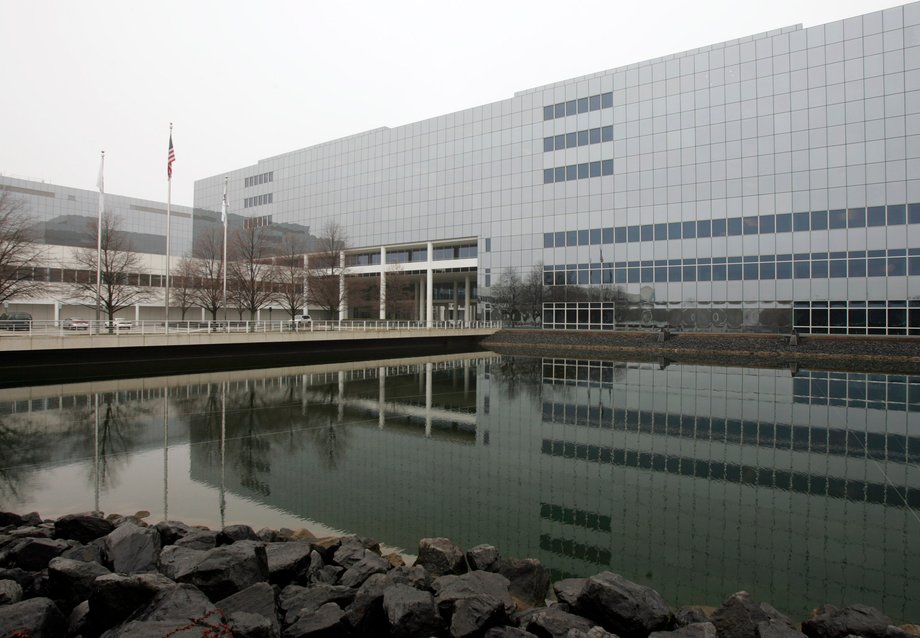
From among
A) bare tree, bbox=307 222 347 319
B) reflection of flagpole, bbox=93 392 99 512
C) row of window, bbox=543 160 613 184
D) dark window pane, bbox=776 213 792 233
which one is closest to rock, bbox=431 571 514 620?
reflection of flagpole, bbox=93 392 99 512

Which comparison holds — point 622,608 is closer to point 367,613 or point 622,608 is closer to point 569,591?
point 569,591

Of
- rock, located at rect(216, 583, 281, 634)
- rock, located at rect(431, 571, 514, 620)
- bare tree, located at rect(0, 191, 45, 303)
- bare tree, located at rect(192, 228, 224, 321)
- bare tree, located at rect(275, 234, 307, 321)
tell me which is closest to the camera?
rock, located at rect(216, 583, 281, 634)

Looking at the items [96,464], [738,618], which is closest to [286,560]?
[738,618]

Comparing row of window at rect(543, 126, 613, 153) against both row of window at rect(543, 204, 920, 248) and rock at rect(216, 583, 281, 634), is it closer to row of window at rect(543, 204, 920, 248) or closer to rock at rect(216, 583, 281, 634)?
row of window at rect(543, 204, 920, 248)

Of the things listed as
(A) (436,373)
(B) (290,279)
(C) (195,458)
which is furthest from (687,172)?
(C) (195,458)

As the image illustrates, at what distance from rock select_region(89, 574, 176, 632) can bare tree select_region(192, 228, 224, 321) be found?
5145cm

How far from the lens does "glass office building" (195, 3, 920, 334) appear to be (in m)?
46.7

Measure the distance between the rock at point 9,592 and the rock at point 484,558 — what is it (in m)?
5.21

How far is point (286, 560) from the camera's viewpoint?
22.5 ft

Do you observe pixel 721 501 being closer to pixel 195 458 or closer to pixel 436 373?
pixel 195 458

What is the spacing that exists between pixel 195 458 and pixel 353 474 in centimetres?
436

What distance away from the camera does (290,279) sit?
2397 inches

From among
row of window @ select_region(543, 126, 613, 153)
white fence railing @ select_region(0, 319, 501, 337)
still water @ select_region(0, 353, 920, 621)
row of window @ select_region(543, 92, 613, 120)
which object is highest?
row of window @ select_region(543, 92, 613, 120)

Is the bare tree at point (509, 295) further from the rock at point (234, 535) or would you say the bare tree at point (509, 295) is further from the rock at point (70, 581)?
the rock at point (70, 581)
